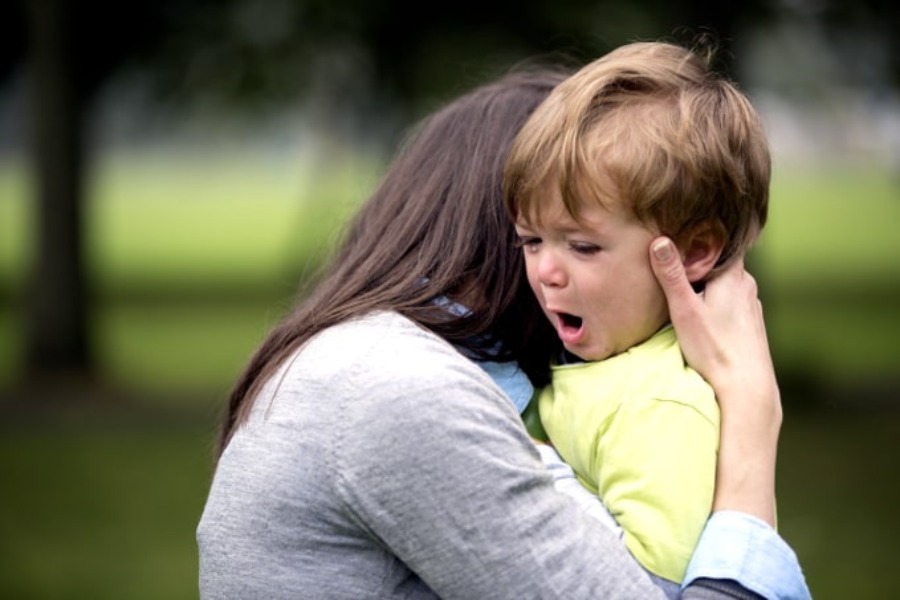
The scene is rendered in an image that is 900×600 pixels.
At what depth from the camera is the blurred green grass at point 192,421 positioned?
321 inches

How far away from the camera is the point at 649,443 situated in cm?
230

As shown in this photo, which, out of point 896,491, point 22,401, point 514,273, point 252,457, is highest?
point 514,273

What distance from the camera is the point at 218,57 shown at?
53.2ft

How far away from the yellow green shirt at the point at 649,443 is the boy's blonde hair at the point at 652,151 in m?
0.25

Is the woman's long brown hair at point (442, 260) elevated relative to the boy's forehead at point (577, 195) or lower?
lower

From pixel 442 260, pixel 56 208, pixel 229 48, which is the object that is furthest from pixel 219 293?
pixel 442 260

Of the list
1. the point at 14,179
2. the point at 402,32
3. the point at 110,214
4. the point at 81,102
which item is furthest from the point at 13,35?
the point at 14,179

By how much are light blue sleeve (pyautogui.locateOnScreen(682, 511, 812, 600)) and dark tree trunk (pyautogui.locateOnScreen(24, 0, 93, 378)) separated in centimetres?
1320

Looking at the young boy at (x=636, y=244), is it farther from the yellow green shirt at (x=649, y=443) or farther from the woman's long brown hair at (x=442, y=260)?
the woman's long brown hair at (x=442, y=260)

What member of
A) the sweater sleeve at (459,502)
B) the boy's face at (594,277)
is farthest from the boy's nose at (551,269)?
the sweater sleeve at (459,502)

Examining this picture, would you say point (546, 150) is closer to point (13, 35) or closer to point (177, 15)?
point (177, 15)

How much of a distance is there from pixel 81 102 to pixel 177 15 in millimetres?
1501

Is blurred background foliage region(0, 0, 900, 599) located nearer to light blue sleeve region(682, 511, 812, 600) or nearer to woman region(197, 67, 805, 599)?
woman region(197, 67, 805, 599)

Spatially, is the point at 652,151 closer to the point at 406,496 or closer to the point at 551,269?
the point at 551,269
